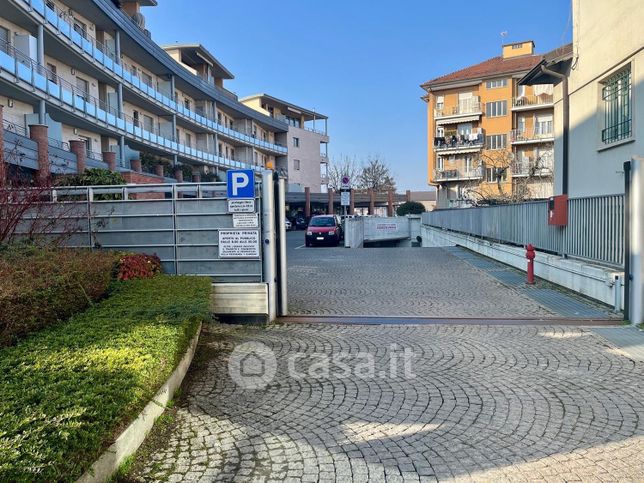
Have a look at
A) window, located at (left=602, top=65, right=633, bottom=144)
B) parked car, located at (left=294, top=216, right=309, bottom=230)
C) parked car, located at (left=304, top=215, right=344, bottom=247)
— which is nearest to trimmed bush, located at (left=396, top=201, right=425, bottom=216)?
parked car, located at (left=294, top=216, right=309, bottom=230)

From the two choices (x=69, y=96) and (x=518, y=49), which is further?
(x=518, y=49)

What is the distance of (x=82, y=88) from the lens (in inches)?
1132

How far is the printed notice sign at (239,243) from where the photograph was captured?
7.88 meters

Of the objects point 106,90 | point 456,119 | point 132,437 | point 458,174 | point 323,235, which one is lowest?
point 132,437

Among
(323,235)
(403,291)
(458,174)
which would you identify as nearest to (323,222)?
(323,235)

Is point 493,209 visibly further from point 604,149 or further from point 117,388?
point 117,388

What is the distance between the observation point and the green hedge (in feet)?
8.23

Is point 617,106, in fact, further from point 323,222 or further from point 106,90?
point 106,90

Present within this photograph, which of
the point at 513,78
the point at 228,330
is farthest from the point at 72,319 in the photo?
the point at 513,78

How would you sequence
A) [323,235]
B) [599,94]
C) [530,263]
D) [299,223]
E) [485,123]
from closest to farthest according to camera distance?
[530,263] < [599,94] < [323,235] < [485,123] < [299,223]

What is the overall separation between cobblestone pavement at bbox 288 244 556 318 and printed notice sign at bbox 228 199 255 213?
6.57ft

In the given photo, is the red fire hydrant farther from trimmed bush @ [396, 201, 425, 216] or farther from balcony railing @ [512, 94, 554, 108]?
balcony railing @ [512, 94, 554, 108]

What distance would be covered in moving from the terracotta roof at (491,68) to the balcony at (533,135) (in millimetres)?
6067

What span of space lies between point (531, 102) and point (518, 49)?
7.54m
